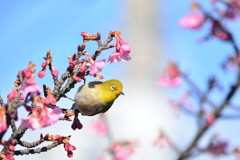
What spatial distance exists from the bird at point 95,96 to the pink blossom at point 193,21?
2.64 metres

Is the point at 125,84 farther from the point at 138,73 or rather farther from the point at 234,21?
the point at 234,21

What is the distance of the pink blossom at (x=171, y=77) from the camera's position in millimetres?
6290

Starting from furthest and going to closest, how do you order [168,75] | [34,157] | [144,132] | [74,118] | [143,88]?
1. [143,88]
2. [144,132]
3. [34,157]
4. [168,75]
5. [74,118]

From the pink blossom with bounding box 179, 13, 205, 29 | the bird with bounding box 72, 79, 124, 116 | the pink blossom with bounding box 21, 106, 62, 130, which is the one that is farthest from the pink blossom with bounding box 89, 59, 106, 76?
the pink blossom with bounding box 179, 13, 205, 29

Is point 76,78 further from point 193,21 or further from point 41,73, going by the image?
point 193,21

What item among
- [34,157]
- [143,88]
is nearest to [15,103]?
[34,157]

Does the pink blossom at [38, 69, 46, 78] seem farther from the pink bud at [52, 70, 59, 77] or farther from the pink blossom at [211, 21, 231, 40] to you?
the pink blossom at [211, 21, 231, 40]

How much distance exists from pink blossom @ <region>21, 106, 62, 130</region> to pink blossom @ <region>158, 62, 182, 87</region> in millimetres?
4110

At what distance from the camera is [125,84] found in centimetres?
2272

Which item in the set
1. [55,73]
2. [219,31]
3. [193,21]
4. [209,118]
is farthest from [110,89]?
[193,21]

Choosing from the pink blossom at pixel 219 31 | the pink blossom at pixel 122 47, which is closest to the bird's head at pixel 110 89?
the pink blossom at pixel 122 47

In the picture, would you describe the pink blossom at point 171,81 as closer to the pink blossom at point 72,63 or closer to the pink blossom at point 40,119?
the pink blossom at point 72,63

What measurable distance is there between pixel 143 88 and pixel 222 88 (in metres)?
16.4

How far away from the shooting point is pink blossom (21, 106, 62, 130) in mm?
2125
